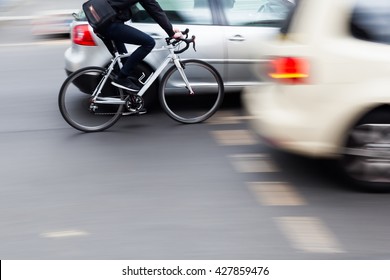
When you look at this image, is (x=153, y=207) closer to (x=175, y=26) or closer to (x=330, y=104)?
(x=330, y=104)

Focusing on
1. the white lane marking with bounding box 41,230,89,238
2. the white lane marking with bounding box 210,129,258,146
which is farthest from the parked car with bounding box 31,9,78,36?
the white lane marking with bounding box 41,230,89,238

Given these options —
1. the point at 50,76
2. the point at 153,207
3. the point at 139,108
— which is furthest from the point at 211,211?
the point at 50,76

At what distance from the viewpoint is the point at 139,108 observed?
7.57 m

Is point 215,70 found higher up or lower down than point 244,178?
higher up

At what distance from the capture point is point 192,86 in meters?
7.83

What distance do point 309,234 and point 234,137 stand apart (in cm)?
248

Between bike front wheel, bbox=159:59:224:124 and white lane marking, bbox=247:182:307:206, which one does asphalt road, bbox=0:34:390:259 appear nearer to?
white lane marking, bbox=247:182:307:206

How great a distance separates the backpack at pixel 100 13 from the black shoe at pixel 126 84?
1.95 ft

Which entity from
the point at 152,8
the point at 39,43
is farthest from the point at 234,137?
the point at 39,43

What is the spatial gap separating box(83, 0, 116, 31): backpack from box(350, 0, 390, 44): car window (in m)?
2.68

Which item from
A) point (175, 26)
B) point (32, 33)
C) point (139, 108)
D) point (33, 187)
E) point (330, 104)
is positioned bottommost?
point (33, 187)

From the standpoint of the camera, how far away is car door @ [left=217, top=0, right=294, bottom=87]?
7.88 m

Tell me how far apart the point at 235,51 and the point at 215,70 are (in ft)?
1.41

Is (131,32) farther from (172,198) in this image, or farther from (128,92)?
(172,198)
